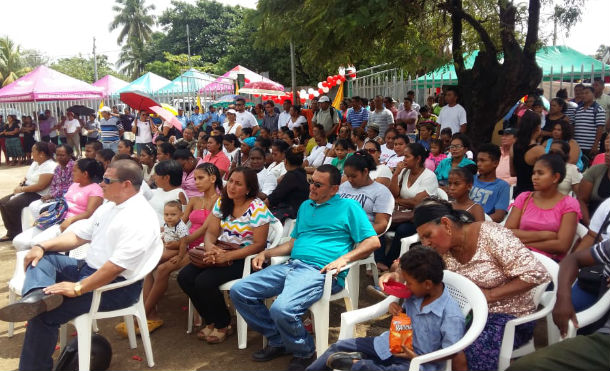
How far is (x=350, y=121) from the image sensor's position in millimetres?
10609

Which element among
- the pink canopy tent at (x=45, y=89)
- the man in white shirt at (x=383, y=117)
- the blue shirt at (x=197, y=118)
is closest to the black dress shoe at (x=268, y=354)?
the man in white shirt at (x=383, y=117)

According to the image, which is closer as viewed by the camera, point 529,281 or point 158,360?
point 529,281

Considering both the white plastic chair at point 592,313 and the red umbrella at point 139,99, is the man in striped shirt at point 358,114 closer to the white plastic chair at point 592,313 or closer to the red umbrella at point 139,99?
the red umbrella at point 139,99

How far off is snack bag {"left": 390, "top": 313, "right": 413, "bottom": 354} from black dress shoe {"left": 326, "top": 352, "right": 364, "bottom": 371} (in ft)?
0.64

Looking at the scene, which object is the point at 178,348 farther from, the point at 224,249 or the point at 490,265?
the point at 490,265

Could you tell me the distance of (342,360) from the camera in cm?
254

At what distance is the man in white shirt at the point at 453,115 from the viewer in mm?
7399

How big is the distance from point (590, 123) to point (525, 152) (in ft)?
8.19

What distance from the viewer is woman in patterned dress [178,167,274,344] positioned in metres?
3.79

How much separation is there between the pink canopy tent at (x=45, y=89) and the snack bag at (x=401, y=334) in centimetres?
1633

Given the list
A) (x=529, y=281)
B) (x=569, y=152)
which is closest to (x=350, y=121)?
(x=569, y=152)

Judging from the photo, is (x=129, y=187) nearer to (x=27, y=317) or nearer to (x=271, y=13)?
(x=27, y=317)

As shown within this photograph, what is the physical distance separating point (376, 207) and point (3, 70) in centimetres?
4586

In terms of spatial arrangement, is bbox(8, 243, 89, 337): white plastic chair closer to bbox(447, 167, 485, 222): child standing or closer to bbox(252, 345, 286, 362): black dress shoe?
bbox(252, 345, 286, 362): black dress shoe
